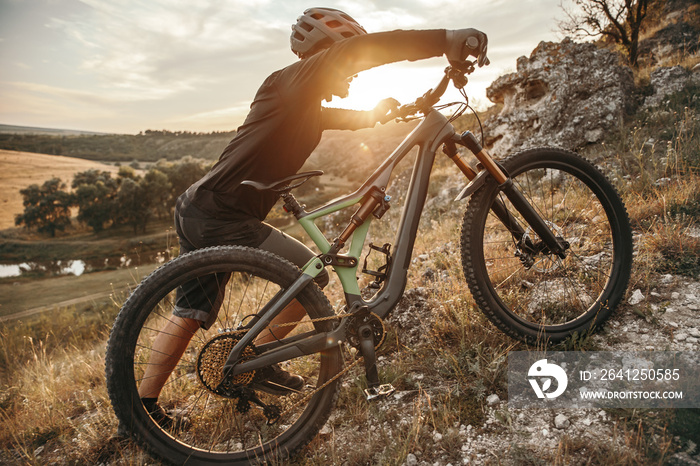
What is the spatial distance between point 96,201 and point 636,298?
79.7m

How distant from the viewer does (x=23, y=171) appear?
275 feet

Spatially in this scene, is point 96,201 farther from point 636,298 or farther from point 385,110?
point 636,298

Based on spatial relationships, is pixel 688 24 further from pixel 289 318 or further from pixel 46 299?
pixel 46 299

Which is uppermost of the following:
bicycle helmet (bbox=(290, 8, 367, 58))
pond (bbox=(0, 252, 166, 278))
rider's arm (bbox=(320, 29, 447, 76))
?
bicycle helmet (bbox=(290, 8, 367, 58))

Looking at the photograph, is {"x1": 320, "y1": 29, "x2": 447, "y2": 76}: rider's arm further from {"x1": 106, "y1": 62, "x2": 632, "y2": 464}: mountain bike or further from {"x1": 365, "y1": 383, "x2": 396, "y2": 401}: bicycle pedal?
{"x1": 365, "y1": 383, "x2": 396, "y2": 401}: bicycle pedal

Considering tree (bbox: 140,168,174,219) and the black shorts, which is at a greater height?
the black shorts

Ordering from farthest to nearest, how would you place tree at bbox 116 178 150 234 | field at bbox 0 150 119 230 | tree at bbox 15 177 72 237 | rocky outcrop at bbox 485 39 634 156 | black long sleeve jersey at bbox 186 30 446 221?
1. field at bbox 0 150 119 230
2. tree at bbox 15 177 72 237
3. tree at bbox 116 178 150 234
4. rocky outcrop at bbox 485 39 634 156
5. black long sleeve jersey at bbox 186 30 446 221

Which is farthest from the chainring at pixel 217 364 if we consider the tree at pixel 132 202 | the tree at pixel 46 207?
the tree at pixel 46 207

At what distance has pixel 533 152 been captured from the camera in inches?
97.7

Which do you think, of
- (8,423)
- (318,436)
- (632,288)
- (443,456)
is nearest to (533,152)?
(632,288)

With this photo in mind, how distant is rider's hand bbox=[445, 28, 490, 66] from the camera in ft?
6.51

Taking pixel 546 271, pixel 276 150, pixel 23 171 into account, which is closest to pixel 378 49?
Result: pixel 276 150

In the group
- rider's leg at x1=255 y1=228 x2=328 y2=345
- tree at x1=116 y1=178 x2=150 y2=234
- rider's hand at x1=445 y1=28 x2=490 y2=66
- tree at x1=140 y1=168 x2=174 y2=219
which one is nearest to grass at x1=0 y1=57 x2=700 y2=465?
rider's leg at x1=255 y1=228 x2=328 y2=345

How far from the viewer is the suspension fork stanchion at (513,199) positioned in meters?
2.32
